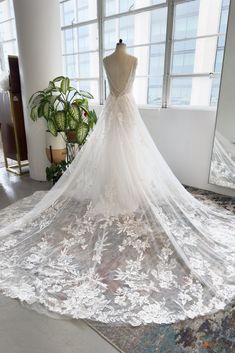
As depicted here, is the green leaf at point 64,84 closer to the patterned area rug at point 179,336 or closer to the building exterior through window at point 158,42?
the building exterior through window at point 158,42

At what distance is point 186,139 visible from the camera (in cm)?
336

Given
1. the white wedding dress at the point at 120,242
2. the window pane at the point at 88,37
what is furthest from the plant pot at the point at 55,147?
the window pane at the point at 88,37

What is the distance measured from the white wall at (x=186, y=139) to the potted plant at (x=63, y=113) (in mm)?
987

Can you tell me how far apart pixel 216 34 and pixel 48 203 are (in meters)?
2.85

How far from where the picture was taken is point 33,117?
3236 mm

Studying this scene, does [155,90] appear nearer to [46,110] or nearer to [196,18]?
[196,18]

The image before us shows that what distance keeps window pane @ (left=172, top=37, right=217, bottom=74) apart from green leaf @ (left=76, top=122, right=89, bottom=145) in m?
1.49

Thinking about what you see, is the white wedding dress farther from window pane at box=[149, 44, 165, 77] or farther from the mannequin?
window pane at box=[149, 44, 165, 77]

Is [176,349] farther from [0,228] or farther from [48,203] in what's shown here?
[0,228]

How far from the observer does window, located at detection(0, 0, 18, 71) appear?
19.2 feet

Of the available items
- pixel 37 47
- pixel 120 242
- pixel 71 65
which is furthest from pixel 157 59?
pixel 120 242

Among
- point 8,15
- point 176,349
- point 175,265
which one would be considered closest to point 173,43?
point 175,265

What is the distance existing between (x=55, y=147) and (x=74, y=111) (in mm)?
632

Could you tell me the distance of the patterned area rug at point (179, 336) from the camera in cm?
124
